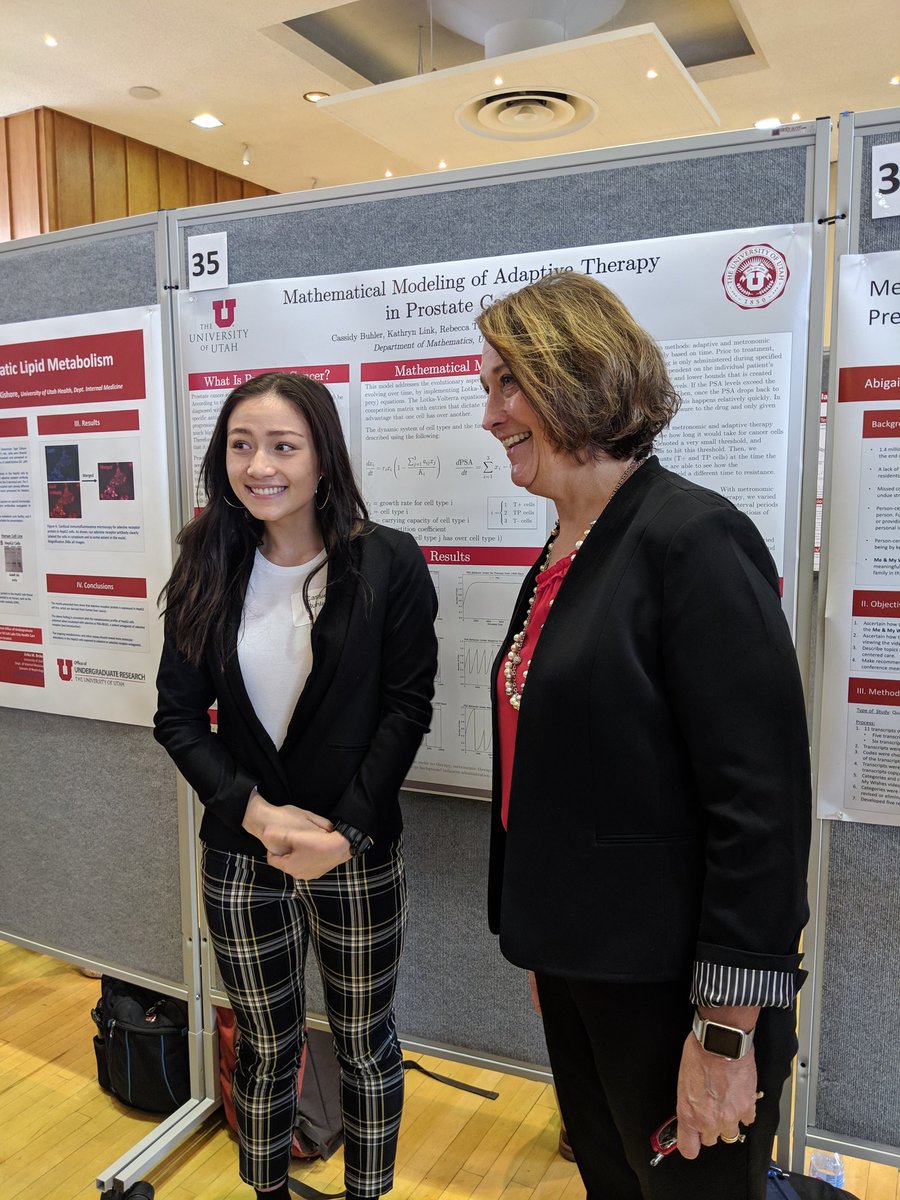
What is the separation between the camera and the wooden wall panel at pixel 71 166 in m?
4.59

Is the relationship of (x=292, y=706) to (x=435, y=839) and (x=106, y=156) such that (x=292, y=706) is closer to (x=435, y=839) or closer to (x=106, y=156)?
(x=435, y=839)

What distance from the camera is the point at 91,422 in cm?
193

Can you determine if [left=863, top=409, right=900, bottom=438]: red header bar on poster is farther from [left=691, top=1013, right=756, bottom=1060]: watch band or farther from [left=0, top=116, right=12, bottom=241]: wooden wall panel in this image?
[left=0, top=116, right=12, bottom=241]: wooden wall panel

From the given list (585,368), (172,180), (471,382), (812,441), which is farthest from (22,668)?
(172,180)

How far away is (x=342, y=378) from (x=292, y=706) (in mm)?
649

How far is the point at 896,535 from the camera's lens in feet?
4.35

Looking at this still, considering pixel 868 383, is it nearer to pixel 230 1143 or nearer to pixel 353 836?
pixel 353 836

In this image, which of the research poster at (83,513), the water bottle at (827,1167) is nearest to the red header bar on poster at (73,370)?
the research poster at (83,513)

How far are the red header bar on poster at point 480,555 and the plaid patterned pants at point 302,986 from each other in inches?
20.3

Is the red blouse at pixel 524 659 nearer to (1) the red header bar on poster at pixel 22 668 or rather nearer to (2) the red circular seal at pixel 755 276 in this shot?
(2) the red circular seal at pixel 755 276

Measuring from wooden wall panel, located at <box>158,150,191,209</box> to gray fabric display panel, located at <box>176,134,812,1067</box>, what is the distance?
13.5ft

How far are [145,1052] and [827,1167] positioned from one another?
1479 millimetres

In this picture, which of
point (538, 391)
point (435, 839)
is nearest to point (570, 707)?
point (538, 391)

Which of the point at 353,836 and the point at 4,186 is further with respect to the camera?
the point at 4,186
